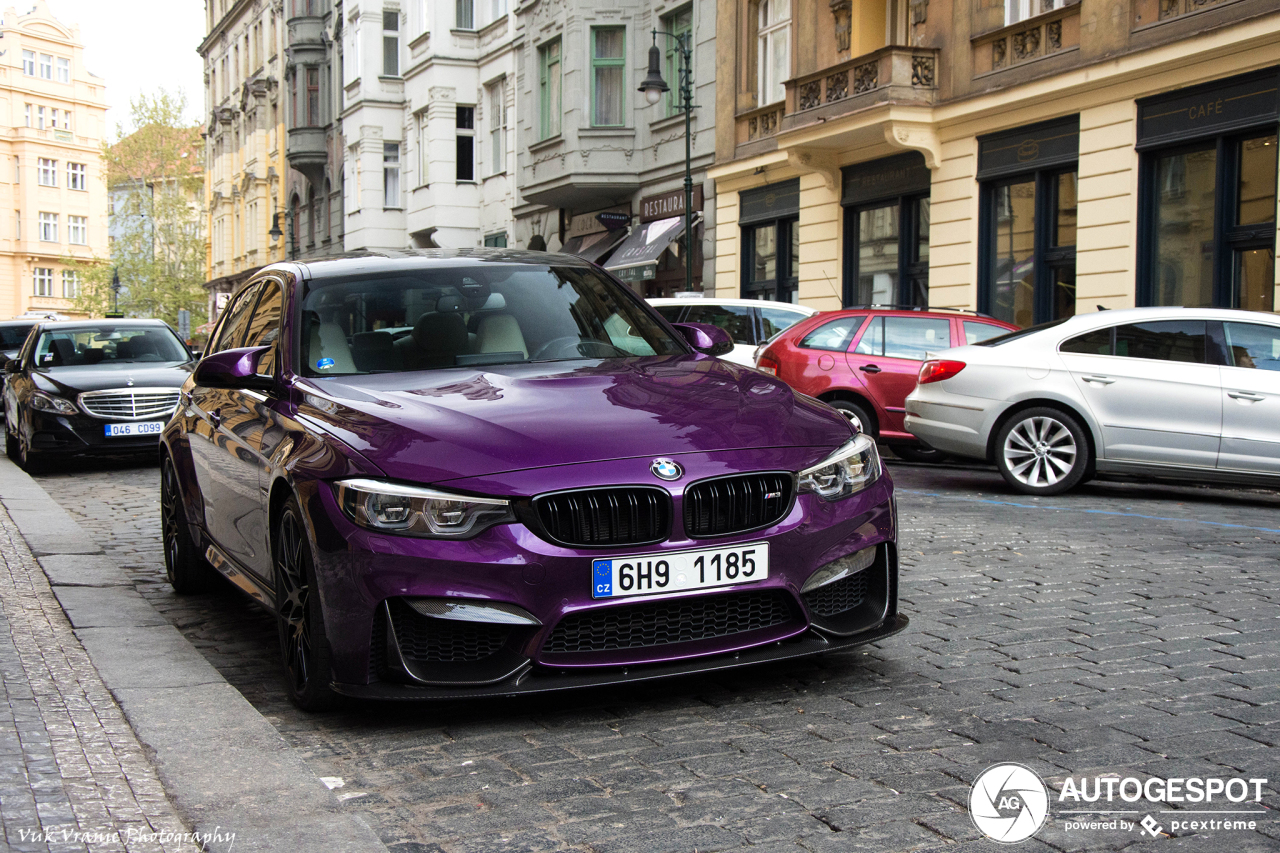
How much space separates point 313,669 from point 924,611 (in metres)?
2.85

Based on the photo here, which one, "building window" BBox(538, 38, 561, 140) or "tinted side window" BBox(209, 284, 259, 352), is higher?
"building window" BBox(538, 38, 561, 140)

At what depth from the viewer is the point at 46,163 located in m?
96.1

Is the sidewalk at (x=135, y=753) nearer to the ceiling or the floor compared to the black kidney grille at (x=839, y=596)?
nearer to the floor

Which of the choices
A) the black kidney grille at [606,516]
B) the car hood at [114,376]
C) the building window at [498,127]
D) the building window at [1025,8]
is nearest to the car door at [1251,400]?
the black kidney grille at [606,516]

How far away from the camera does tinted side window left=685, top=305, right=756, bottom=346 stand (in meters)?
16.7

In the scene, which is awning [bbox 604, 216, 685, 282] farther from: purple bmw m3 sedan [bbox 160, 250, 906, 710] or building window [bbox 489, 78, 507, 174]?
purple bmw m3 sedan [bbox 160, 250, 906, 710]

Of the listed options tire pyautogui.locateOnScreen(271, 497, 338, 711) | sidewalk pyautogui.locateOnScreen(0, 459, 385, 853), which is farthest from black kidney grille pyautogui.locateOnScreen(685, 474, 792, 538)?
sidewalk pyautogui.locateOnScreen(0, 459, 385, 853)

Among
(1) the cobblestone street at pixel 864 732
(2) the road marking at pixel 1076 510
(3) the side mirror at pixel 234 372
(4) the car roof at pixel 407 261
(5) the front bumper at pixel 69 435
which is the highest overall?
(4) the car roof at pixel 407 261

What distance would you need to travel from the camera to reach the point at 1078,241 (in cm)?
1803

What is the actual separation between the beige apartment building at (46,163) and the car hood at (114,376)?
273ft

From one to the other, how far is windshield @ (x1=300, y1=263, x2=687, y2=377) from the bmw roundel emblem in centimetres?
133

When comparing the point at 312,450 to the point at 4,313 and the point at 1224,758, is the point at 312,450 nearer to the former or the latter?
the point at 1224,758

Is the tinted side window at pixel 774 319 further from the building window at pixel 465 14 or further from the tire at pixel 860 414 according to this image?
the building window at pixel 465 14

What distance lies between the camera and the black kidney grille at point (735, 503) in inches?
168
